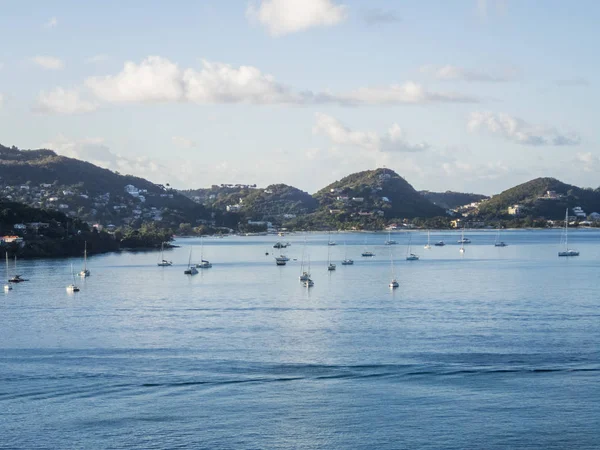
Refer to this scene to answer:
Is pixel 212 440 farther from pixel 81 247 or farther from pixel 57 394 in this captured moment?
pixel 81 247

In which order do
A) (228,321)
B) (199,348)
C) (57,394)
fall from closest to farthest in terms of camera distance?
(57,394) < (199,348) < (228,321)

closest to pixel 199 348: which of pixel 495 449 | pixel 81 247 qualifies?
pixel 495 449

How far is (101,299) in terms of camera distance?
5578 centimetres

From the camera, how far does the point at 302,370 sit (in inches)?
1200

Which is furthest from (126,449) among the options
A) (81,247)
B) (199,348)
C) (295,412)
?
(81,247)

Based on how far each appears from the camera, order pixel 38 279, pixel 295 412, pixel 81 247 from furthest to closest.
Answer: pixel 81 247 → pixel 38 279 → pixel 295 412

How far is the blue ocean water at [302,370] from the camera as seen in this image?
23.6m

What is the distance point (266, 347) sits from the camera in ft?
115

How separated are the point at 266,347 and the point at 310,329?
561 centimetres

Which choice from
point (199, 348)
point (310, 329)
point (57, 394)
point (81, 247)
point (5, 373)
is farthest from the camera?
point (81, 247)

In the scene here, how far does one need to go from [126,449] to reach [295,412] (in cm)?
543

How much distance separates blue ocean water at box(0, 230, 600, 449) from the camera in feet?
77.3

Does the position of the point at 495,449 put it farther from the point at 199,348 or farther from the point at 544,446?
the point at 199,348

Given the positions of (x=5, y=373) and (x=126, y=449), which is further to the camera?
(x=5, y=373)
